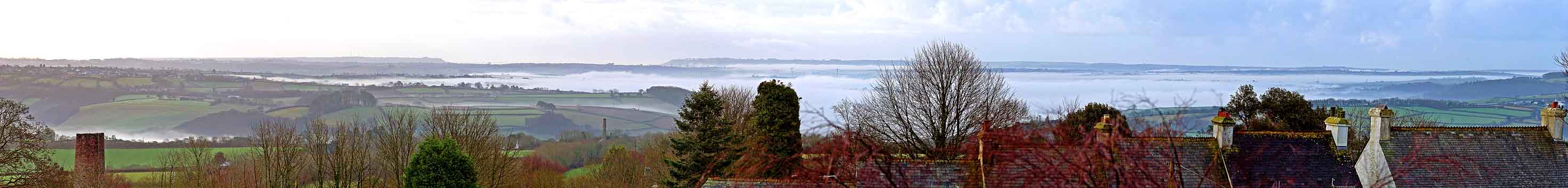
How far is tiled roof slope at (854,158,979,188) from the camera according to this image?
18312 millimetres

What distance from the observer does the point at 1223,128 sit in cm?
1938

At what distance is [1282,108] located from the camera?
35750 millimetres

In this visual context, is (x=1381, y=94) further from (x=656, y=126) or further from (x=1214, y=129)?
(x=656, y=126)

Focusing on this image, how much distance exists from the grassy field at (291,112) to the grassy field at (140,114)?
3.79 meters

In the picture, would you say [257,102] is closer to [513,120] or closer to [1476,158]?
[513,120]

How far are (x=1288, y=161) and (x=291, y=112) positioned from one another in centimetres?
7185

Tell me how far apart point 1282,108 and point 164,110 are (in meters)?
73.1

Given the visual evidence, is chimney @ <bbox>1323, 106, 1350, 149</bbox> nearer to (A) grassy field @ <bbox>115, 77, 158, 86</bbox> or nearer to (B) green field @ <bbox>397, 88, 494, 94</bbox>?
(B) green field @ <bbox>397, 88, 494, 94</bbox>

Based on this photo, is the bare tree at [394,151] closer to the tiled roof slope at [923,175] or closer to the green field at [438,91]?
the tiled roof slope at [923,175]

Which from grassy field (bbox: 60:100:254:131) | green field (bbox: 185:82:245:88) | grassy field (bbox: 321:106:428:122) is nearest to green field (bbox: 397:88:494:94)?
grassy field (bbox: 321:106:428:122)

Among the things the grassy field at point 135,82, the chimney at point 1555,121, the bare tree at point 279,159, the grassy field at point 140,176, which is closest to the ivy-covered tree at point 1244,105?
the chimney at point 1555,121

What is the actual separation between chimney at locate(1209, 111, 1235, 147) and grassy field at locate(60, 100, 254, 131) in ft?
222

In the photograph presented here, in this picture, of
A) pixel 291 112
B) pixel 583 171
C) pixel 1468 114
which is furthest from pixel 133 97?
pixel 1468 114

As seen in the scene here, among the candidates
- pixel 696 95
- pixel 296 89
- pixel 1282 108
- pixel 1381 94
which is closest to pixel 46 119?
pixel 296 89
